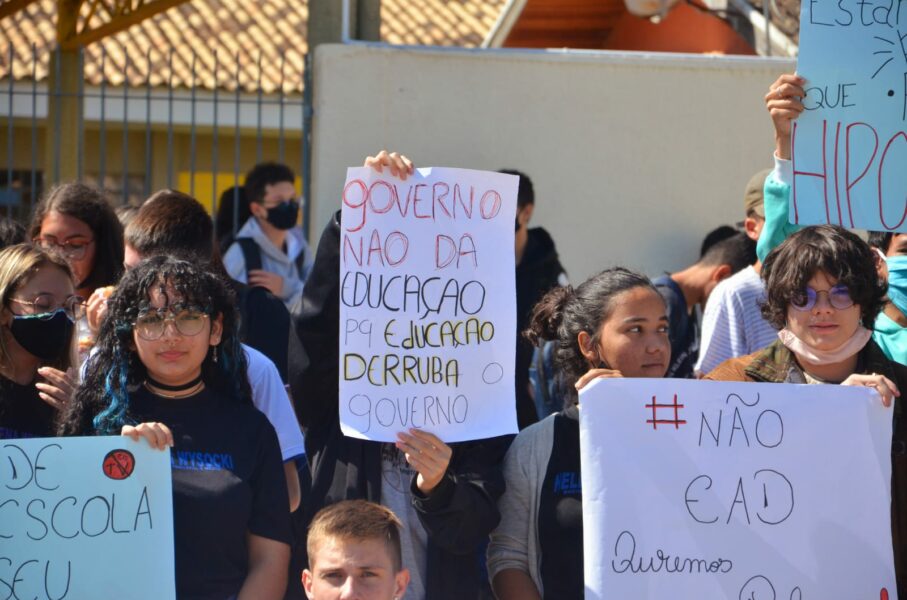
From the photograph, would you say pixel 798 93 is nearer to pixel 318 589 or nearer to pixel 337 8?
pixel 318 589

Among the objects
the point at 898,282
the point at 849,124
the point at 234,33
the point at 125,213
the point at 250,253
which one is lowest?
the point at 898,282

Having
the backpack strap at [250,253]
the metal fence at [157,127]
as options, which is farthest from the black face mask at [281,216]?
the metal fence at [157,127]

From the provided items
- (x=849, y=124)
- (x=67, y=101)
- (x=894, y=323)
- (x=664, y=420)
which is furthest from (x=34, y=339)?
(x=67, y=101)

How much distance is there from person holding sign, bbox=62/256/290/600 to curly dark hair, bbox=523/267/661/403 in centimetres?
88

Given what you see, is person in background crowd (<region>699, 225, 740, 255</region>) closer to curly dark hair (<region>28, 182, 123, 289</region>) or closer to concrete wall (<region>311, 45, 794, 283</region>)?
concrete wall (<region>311, 45, 794, 283</region>)

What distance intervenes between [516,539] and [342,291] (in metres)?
0.79

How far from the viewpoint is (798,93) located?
12.4 feet

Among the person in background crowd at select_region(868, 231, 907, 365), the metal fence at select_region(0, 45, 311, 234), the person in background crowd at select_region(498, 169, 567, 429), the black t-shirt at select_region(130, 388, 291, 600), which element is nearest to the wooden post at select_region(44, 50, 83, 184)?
the metal fence at select_region(0, 45, 311, 234)

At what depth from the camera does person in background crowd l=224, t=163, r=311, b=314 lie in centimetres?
614

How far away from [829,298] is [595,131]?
15.3ft

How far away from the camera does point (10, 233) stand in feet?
15.5

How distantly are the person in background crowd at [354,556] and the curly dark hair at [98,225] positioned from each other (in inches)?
66.2

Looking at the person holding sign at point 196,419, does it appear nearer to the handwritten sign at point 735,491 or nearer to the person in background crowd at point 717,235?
the handwritten sign at point 735,491

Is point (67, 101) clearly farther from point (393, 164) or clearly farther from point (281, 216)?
point (393, 164)
